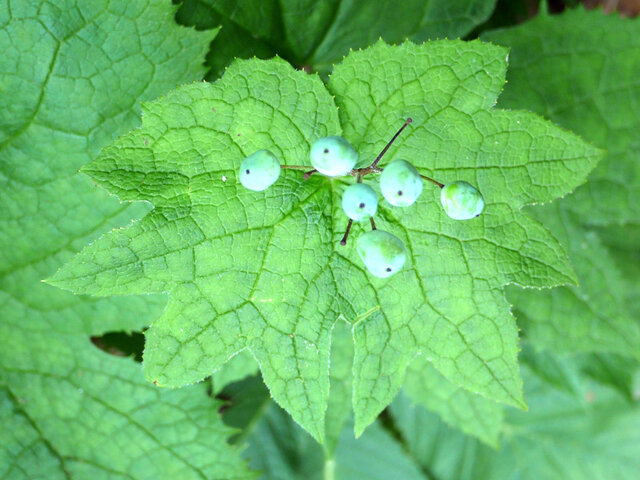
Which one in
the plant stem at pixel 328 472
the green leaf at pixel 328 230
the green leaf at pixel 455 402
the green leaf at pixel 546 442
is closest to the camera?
the green leaf at pixel 328 230

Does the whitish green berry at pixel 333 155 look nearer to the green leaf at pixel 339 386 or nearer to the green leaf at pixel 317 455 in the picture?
the green leaf at pixel 339 386

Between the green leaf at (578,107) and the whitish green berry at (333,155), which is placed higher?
the whitish green berry at (333,155)

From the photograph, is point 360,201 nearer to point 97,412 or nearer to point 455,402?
point 455,402

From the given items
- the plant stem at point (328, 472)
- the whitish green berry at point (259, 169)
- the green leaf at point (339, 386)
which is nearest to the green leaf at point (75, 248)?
the green leaf at point (339, 386)

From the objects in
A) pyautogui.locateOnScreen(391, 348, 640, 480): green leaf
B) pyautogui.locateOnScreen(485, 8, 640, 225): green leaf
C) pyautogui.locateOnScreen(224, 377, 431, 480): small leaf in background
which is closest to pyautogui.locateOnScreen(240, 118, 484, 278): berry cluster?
pyautogui.locateOnScreen(485, 8, 640, 225): green leaf

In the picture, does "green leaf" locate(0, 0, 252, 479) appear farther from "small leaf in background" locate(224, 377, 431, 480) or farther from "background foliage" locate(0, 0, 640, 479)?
"small leaf in background" locate(224, 377, 431, 480)

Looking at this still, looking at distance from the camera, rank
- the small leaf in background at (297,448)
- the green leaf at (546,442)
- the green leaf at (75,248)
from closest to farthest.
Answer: the green leaf at (75,248), the small leaf in background at (297,448), the green leaf at (546,442)
